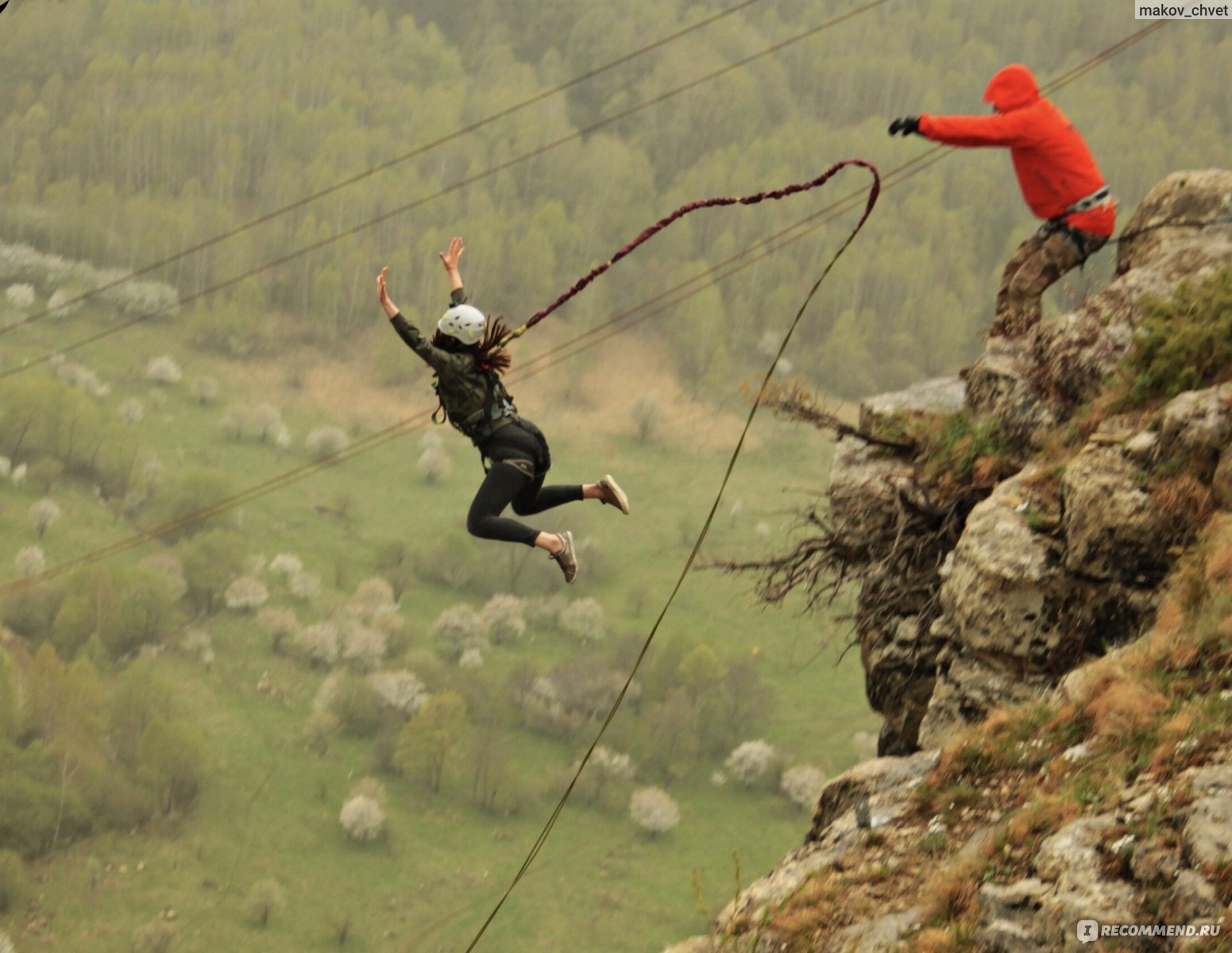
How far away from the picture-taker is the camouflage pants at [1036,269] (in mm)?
13859

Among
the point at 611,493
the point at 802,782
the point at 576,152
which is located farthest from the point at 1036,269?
the point at 576,152

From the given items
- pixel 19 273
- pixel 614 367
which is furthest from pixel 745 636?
pixel 19 273

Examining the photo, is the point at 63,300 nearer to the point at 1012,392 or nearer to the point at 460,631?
the point at 460,631

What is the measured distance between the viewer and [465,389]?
11945 mm

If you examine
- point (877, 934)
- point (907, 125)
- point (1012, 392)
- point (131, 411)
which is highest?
point (131, 411)

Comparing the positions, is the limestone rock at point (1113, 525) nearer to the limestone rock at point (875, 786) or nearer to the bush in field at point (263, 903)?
the limestone rock at point (875, 786)

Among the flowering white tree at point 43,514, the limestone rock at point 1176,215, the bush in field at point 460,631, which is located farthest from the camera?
the bush in field at point 460,631

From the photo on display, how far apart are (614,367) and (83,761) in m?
35.9

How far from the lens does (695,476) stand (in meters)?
73.4

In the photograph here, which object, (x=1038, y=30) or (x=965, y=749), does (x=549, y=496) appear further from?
(x=1038, y=30)

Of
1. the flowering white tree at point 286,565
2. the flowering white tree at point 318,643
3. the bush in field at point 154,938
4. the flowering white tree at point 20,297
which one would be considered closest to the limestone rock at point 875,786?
the bush in field at point 154,938

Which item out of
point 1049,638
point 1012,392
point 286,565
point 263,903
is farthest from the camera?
point 286,565

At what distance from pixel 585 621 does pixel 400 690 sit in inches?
331

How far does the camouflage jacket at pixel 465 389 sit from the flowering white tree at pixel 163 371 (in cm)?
6400
